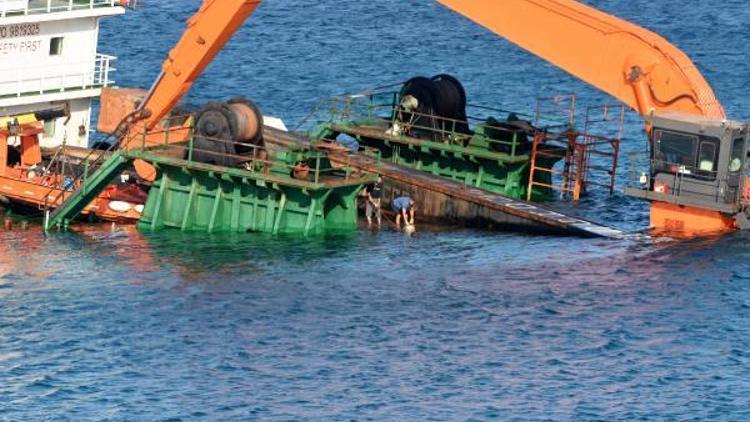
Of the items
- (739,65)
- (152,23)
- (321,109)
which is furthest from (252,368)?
(152,23)

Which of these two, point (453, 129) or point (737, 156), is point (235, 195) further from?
point (737, 156)

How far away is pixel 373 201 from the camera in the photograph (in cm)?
5547

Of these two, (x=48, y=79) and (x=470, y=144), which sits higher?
(x=48, y=79)

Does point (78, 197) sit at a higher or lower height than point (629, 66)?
lower

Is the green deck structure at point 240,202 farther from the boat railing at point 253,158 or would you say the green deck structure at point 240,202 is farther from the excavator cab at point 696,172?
the excavator cab at point 696,172

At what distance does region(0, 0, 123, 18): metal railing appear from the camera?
186 ft

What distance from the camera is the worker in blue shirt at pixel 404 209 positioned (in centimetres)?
5484

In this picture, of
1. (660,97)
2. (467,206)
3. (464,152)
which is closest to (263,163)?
(467,206)

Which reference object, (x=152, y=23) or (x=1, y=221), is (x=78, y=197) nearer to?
(x=1, y=221)

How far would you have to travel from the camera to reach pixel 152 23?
9294 cm

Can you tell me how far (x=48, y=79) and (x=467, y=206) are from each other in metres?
13.3

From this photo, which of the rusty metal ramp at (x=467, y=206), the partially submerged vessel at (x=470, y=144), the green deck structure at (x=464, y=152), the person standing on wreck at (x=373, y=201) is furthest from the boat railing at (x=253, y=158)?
the partially submerged vessel at (x=470, y=144)

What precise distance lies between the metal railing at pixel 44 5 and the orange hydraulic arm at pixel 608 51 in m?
11.5

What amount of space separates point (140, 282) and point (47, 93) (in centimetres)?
1177
